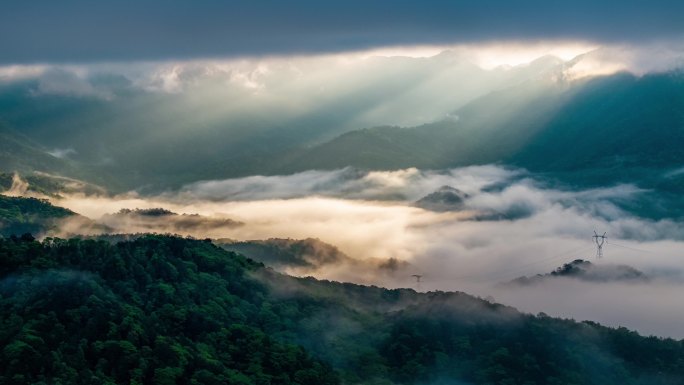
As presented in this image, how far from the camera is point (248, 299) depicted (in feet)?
361

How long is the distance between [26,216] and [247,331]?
100210 mm

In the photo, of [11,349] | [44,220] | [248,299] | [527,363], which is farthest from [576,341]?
[44,220]

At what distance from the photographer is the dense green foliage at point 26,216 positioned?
176500 millimetres

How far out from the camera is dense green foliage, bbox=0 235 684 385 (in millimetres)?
85000

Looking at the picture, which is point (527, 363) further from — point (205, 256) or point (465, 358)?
point (205, 256)

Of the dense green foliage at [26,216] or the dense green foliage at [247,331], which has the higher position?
the dense green foliage at [26,216]

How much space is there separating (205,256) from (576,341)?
38079 millimetres

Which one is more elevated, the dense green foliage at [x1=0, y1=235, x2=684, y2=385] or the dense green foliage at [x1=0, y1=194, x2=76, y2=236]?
the dense green foliage at [x1=0, y1=194, x2=76, y2=236]

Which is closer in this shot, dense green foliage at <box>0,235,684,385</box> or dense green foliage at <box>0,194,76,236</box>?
dense green foliage at <box>0,235,684,385</box>

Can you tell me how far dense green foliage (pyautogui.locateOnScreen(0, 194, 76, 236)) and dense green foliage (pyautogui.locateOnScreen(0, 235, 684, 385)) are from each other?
6754 cm

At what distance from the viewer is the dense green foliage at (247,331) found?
85.0 meters

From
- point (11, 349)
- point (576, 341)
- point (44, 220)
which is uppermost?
point (44, 220)

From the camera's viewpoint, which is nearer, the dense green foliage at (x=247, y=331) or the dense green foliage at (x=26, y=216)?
the dense green foliage at (x=247, y=331)

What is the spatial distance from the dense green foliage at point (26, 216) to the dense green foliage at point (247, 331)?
67536mm
